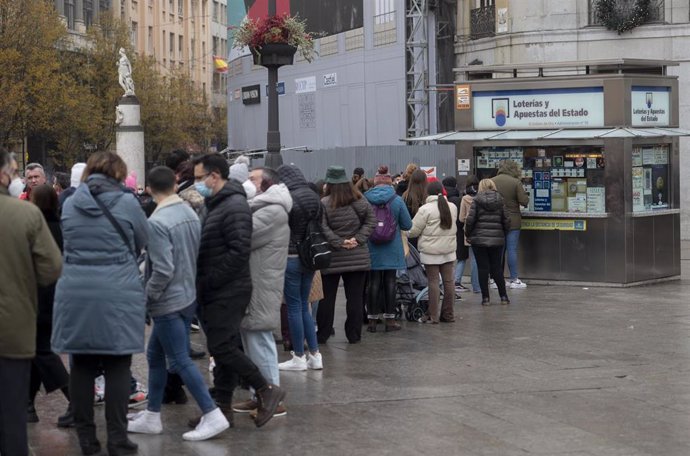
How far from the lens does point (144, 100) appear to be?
6028 cm

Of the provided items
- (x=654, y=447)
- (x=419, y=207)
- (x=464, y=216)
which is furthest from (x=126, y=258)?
(x=464, y=216)

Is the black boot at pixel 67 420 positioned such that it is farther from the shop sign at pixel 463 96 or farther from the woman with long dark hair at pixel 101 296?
the shop sign at pixel 463 96

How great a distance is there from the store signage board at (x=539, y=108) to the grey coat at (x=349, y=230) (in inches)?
266

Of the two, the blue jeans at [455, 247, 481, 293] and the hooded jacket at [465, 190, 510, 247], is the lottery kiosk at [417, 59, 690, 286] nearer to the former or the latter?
the blue jeans at [455, 247, 481, 293]

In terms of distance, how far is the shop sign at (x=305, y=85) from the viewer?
41.3 m

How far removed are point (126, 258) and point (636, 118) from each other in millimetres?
11739

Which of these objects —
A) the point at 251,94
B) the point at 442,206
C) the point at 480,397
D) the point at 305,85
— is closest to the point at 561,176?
the point at 442,206

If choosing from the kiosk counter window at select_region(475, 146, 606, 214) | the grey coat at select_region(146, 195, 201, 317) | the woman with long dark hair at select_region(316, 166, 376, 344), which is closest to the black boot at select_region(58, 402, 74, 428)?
the grey coat at select_region(146, 195, 201, 317)

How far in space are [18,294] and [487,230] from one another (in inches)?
371

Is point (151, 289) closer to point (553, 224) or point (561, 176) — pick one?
point (553, 224)

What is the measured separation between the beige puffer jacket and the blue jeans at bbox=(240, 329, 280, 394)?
200 inches

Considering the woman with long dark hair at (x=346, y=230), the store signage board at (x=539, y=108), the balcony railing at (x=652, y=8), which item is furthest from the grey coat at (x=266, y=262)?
the balcony railing at (x=652, y=8)

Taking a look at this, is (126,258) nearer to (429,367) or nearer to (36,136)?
(429,367)

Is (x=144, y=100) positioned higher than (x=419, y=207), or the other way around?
Answer: (x=144, y=100)
